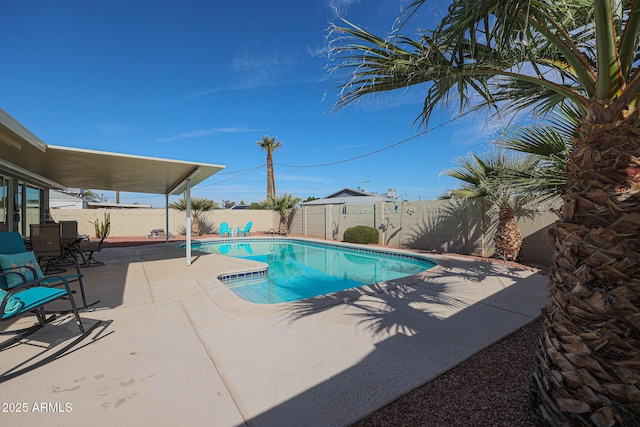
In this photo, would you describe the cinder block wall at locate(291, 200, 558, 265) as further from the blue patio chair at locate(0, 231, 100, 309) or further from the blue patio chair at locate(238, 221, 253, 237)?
the blue patio chair at locate(0, 231, 100, 309)

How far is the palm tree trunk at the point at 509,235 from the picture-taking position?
8.38 meters

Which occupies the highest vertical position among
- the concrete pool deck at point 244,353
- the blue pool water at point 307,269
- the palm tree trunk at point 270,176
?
the palm tree trunk at point 270,176

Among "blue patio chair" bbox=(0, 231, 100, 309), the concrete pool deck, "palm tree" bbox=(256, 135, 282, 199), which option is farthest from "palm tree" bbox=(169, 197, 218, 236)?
"blue patio chair" bbox=(0, 231, 100, 309)

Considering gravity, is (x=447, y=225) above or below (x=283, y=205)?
below

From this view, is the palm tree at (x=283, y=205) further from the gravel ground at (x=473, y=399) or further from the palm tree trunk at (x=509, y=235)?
the gravel ground at (x=473, y=399)

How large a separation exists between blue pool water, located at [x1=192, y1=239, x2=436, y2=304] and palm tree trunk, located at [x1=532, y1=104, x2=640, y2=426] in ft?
16.2

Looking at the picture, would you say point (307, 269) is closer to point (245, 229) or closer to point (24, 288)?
point (24, 288)

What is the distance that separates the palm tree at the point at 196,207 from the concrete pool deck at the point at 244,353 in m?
13.4

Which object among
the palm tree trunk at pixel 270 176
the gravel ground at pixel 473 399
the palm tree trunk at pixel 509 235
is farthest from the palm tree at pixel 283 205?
the gravel ground at pixel 473 399

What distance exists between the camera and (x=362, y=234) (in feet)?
43.9

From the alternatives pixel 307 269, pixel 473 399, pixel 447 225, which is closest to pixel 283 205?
pixel 307 269

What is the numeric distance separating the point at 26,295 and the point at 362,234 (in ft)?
37.8

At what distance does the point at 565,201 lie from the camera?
1879 millimetres

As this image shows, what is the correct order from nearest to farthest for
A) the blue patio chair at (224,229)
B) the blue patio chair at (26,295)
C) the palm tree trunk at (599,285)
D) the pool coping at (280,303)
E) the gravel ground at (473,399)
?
the palm tree trunk at (599,285) < the gravel ground at (473,399) < the blue patio chair at (26,295) < the pool coping at (280,303) < the blue patio chair at (224,229)
